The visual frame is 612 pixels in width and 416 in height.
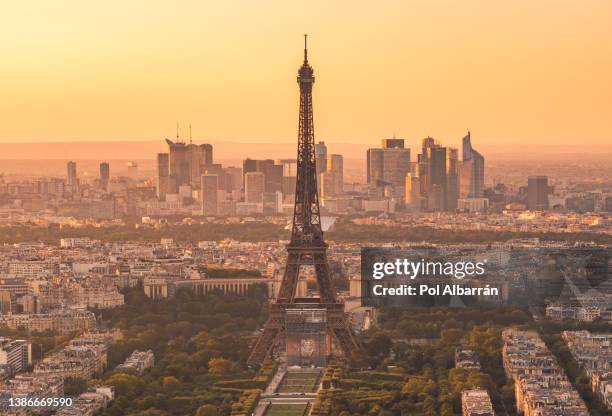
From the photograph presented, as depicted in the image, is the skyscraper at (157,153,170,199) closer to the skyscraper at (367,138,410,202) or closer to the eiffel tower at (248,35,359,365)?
the skyscraper at (367,138,410,202)

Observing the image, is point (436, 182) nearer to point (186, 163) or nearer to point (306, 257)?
point (186, 163)

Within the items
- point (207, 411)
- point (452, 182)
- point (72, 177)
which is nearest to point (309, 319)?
point (207, 411)

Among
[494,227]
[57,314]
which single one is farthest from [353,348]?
[494,227]

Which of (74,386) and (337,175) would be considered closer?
(74,386)

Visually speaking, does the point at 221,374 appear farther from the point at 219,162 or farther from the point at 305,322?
the point at 219,162

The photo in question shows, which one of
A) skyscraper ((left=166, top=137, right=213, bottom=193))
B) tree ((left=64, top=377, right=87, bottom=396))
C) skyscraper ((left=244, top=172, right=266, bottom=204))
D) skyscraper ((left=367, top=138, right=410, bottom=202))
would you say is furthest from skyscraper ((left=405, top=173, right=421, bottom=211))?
tree ((left=64, top=377, right=87, bottom=396))

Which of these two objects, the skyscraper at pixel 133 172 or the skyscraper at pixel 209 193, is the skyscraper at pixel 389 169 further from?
the skyscraper at pixel 133 172

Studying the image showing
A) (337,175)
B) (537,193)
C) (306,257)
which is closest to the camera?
(306,257)
